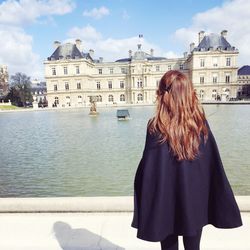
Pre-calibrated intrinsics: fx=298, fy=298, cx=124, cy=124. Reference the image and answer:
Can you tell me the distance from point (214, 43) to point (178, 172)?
68391 mm

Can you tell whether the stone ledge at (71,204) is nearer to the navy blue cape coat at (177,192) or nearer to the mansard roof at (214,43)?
the navy blue cape coat at (177,192)

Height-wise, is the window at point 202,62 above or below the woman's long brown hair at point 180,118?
above

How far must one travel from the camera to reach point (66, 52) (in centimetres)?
6850

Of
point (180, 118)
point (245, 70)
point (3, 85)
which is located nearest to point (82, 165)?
point (180, 118)

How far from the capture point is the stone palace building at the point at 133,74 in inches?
2547

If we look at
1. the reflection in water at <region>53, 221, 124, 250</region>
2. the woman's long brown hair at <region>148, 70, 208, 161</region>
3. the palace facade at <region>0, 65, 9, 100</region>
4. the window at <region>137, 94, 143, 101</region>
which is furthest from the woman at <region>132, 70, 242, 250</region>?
the palace facade at <region>0, 65, 9, 100</region>

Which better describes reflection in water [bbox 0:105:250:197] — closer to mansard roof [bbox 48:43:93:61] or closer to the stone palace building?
the stone palace building

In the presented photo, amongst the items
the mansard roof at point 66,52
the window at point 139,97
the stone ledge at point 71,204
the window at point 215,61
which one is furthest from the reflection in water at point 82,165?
the mansard roof at point 66,52

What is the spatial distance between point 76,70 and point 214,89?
102 feet

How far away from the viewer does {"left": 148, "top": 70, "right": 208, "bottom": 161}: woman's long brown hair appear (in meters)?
2.07

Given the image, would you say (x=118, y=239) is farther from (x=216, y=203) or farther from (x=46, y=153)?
(x=46, y=153)

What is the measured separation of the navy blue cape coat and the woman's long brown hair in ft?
0.19

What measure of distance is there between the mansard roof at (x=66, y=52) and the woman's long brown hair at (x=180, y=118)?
68.3m

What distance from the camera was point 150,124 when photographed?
2146 millimetres
